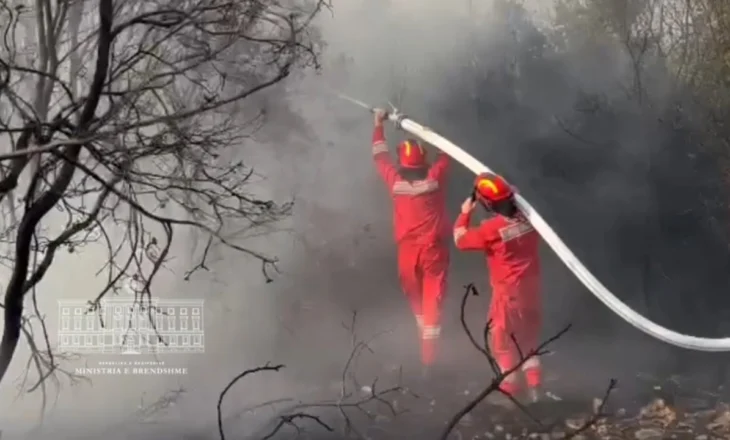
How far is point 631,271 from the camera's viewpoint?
2.53 meters

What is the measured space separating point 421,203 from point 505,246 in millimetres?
242

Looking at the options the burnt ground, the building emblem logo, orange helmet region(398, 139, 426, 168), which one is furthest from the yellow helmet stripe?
the building emblem logo

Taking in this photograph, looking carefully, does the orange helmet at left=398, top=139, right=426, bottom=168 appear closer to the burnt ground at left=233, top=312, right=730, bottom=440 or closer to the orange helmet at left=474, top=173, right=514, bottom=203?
the orange helmet at left=474, top=173, right=514, bottom=203

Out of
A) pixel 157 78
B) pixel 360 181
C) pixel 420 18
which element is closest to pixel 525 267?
pixel 360 181

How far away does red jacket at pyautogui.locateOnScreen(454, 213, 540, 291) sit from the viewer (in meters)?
2.46

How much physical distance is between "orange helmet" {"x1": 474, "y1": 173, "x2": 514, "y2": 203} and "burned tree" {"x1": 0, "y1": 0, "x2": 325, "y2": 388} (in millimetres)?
493

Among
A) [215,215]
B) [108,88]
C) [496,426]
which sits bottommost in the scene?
[496,426]

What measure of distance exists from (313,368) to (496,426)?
491mm

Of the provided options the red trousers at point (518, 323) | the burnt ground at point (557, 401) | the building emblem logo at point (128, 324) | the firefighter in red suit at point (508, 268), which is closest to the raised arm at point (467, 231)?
the firefighter in red suit at point (508, 268)

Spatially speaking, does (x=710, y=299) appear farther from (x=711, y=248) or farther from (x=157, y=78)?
(x=157, y=78)

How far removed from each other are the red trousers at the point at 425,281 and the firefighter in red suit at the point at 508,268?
0.23 ft

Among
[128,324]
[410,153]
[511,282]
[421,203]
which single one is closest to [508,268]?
[511,282]

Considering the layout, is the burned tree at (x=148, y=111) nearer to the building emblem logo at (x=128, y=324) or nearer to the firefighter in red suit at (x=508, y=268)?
the building emblem logo at (x=128, y=324)

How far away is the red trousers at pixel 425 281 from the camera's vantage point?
97.0 inches
